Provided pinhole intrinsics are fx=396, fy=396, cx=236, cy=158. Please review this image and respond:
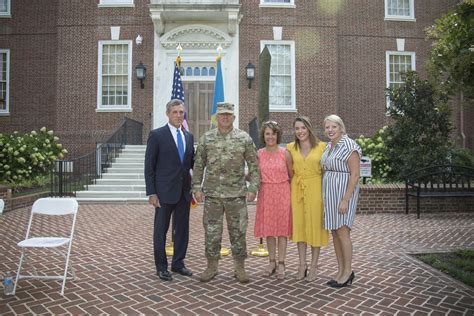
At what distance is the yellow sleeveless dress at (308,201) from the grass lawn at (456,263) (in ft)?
5.90

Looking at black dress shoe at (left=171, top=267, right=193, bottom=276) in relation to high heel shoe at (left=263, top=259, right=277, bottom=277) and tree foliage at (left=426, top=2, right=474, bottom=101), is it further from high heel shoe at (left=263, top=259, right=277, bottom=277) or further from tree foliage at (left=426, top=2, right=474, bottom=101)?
tree foliage at (left=426, top=2, right=474, bottom=101)

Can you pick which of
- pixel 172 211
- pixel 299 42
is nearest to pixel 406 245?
pixel 172 211

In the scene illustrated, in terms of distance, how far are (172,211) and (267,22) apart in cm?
1260

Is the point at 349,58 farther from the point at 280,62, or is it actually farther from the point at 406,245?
the point at 406,245

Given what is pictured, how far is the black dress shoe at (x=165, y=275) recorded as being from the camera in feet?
15.8

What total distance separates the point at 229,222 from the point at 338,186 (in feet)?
4.46

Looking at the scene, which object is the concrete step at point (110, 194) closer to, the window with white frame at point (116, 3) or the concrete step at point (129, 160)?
the concrete step at point (129, 160)

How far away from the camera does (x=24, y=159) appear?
12.2 metres

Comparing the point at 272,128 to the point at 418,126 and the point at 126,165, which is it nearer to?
the point at 418,126

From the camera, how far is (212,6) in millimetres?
14727

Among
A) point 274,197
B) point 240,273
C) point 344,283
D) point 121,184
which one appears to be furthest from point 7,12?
point 344,283

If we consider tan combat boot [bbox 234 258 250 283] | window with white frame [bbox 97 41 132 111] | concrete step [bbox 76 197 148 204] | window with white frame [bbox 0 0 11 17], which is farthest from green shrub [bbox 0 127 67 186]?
tan combat boot [bbox 234 258 250 283]

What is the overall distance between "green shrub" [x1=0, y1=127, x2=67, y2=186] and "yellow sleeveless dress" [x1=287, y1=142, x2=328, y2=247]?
Result: 9.60m

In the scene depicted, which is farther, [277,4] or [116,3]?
[116,3]
